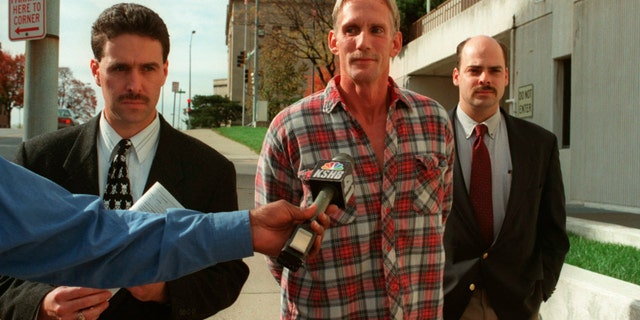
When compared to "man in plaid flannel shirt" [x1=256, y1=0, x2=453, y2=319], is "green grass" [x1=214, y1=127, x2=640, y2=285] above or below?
below

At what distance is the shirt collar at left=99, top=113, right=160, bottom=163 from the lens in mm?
2490

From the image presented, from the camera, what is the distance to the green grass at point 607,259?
5.37 metres

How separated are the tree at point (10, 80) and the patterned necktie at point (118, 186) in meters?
68.1

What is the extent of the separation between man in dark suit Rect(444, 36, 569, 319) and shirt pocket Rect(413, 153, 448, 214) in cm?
57

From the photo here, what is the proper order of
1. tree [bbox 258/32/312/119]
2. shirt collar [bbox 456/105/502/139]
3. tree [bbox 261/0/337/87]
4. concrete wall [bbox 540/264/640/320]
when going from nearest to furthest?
shirt collar [bbox 456/105/502/139] < concrete wall [bbox 540/264/640/320] < tree [bbox 261/0/337/87] < tree [bbox 258/32/312/119]

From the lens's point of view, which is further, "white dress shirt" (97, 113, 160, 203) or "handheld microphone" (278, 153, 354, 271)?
"white dress shirt" (97, 113, 160, 203)

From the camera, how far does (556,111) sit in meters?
13.8

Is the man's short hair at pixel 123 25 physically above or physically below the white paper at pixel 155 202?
above

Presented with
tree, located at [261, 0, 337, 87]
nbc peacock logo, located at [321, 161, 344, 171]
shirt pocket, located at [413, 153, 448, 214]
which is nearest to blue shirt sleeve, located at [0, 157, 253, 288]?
nbc peacock logo, located at [321, 161, 344, 171]

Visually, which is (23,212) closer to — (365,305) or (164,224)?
(164,224)

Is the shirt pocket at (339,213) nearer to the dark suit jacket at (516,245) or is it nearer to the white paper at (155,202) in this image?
the white paper at (155,202)

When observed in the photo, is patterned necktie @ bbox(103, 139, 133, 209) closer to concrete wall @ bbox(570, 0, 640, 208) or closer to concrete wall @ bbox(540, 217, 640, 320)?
concrete wall @ bbox(540, 217, 640, 320)

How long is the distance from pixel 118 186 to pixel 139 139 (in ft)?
0.71

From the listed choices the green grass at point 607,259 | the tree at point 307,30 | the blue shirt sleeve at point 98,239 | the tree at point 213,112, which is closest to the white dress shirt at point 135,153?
the blue shirt sleeve at point 98,239
